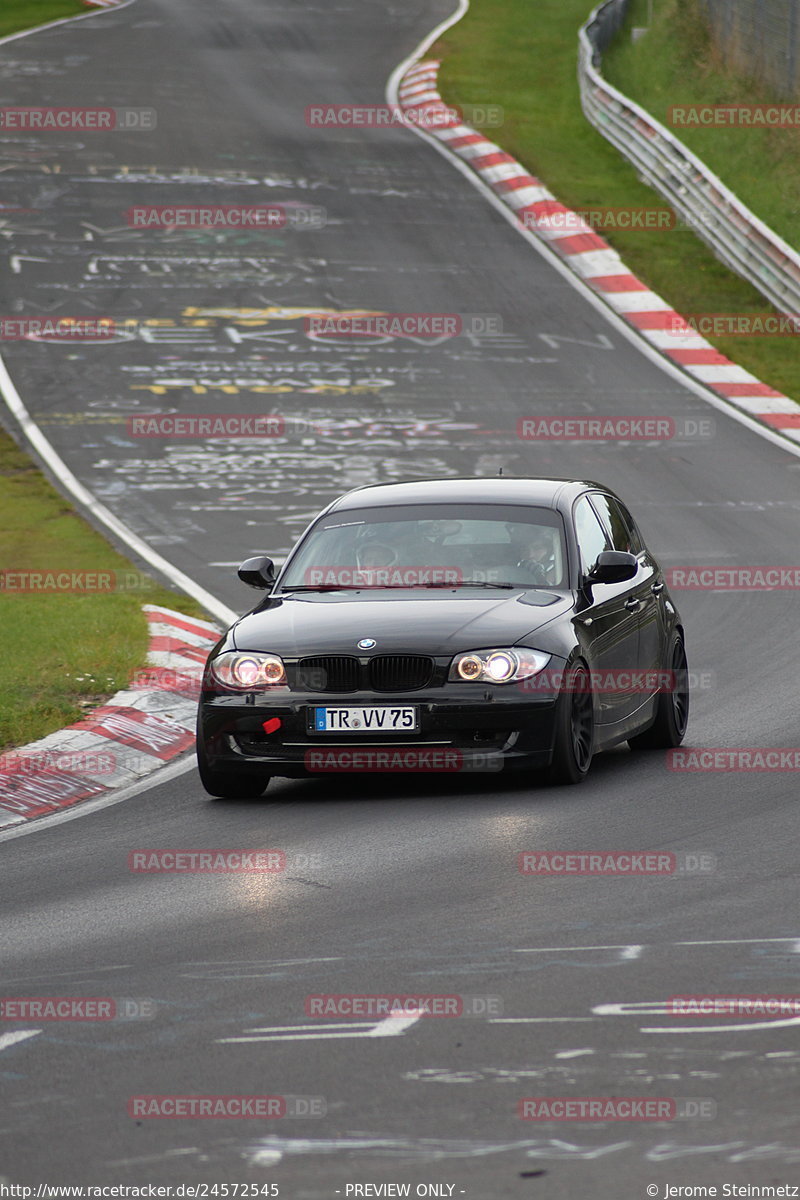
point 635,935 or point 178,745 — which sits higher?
point 635,935

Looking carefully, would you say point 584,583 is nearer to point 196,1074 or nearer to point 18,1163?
point 196,1074

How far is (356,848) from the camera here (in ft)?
27.5

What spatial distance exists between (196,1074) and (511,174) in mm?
30378

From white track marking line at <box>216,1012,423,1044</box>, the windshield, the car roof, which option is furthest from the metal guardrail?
white track marking line at <box>216,1012,423,1044</box>

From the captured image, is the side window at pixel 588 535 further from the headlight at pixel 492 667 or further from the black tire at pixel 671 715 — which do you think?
the headlight at pixel 492 667

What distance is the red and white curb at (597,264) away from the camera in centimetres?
2409

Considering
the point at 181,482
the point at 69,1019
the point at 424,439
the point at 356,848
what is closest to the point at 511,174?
the point at 424,439

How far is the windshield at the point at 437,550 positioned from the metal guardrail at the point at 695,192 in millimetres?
16901

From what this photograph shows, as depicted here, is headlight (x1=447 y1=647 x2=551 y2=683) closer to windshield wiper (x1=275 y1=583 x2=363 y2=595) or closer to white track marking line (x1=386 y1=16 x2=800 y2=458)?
windshield wiper (x1=275 y1=583 x2=363 y2=595)

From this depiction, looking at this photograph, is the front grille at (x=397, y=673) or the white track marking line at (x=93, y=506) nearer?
the front grille at (x=397, y=673)

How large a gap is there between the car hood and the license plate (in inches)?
11.4

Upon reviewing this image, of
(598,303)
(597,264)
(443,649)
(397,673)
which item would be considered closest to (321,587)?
(397,673)

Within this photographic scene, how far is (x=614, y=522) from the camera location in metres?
11.4

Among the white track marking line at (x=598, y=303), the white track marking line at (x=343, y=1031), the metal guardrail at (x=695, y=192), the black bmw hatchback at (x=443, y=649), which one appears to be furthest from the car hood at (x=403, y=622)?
the metal guardrail at (x=695, y=192)
